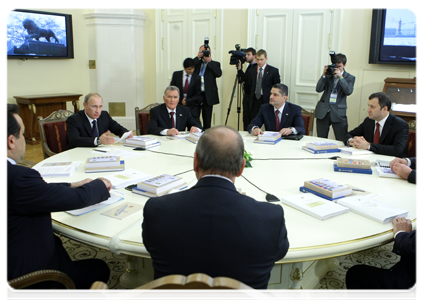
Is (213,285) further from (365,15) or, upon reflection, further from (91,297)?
(365,15)

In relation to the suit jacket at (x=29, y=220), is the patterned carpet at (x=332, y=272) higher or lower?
lower

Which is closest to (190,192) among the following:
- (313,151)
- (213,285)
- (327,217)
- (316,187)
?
(213,285)

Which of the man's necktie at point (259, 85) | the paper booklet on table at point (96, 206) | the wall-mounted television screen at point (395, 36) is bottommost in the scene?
the paper booklet on table at point (96, 206)

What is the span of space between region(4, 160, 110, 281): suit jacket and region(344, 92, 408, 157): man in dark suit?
98.9 inches

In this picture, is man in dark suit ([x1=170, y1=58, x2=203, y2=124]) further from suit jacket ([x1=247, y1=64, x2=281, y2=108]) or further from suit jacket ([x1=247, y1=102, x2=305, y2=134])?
suit jacket ([x1=247, y1=102, x2=305, y2=134])

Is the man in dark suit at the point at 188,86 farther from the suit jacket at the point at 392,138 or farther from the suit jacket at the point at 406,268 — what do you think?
the suit jacket at the point at 406,268

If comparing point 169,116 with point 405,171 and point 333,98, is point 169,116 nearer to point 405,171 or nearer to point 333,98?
point 333,98

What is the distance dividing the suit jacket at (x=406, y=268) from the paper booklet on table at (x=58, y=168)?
188cm

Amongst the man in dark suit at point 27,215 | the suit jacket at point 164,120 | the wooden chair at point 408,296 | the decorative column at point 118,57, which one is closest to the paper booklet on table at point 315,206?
the wooden chair at point 408,296

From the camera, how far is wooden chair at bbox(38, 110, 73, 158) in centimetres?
331

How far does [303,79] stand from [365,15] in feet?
4.07

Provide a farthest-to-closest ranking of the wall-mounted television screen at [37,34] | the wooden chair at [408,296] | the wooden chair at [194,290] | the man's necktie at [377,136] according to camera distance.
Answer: the wall-mounted television screen at [37,34], the man's necktie at [377,136], the wooden chair at [408,296], the wooden chair at [194,290]

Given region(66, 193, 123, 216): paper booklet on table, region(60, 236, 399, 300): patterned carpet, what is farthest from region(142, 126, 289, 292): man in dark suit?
region(60, 236, 399, 300): patterned carpet

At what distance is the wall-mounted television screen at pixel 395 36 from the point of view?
4805 mm
